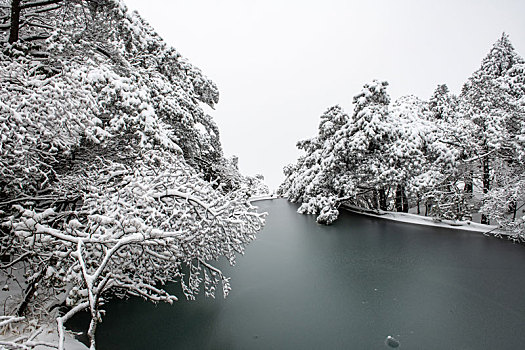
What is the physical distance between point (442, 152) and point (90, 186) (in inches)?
575

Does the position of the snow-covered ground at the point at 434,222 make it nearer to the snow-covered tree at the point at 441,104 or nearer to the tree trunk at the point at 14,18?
the snow-covered tree at the point at 441,104

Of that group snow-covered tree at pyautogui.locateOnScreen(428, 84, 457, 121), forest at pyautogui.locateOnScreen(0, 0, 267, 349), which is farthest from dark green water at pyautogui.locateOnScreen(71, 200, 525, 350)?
snow-covered tree at pyautogui.locateOnScreen(428, 84, 457, 121)

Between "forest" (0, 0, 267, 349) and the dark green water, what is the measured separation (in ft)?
2.23

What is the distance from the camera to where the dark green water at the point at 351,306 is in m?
4.33

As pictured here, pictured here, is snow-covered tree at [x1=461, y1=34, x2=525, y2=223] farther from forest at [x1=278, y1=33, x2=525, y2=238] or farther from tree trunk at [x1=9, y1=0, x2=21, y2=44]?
tree trunk at [x1=9, y1=0, x2=21, y2=44]

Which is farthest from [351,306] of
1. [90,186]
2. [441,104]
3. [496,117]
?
[441,104]

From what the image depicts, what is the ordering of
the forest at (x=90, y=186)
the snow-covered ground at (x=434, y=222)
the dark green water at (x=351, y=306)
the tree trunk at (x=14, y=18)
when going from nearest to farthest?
the forest at (x=90, y=186) < the dark green water at (x=351, y=306) < the tree trunk at (x=14, y=18) < the snow-covered ground at (x=434, y=222)

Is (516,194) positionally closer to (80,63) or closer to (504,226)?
(504,226)

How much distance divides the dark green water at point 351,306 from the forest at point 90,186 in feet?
2.23

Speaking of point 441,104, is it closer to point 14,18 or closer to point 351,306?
point 351,306

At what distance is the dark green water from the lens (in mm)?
4328

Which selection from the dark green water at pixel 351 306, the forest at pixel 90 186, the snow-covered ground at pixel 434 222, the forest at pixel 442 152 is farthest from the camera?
the snow-covered ground at pixel 434 222

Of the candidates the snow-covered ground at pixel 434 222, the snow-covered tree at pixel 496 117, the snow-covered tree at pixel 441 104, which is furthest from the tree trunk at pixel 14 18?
the snow-covered tree at pixel 441 104

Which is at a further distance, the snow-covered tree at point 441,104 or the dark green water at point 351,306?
the snow-covered tree at point 441,104
